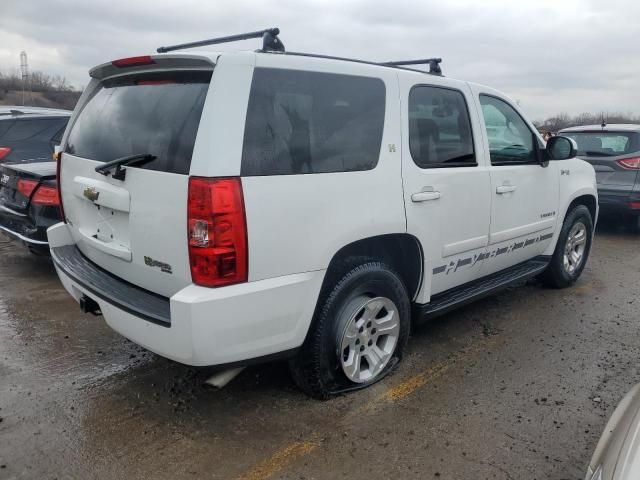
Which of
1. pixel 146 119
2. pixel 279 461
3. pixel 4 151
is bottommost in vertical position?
pixel 279 461

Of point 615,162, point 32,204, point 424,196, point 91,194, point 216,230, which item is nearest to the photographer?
point 216,230

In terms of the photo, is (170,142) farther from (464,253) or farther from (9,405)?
(464,253)

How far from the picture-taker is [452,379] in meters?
3.52

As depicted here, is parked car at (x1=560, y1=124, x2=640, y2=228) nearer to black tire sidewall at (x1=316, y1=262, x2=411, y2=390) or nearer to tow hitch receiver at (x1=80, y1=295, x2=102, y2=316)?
black tire sidewall at (x1=316, y1=262, x2=411, y2=390)

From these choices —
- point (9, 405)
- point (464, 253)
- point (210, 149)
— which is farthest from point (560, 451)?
point (9, 405)

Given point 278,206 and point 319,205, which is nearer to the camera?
point 278,206

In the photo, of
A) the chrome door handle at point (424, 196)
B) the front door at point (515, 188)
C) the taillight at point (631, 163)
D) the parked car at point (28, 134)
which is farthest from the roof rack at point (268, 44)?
the taillight at point (631, 163)

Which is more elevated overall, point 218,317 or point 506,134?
point 506,134

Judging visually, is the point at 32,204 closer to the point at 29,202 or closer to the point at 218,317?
the point at 29,202

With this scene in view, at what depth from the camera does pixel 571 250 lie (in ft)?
17.8

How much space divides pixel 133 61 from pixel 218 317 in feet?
4.86

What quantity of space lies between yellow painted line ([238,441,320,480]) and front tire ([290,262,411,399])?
398 millimetres

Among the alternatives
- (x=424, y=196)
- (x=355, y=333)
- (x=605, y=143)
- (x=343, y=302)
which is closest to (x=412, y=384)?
(x=355, y=333)

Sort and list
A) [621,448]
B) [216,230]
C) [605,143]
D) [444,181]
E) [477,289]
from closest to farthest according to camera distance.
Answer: [621,448], [216,230], [444,181], [477,289], [605,143]
